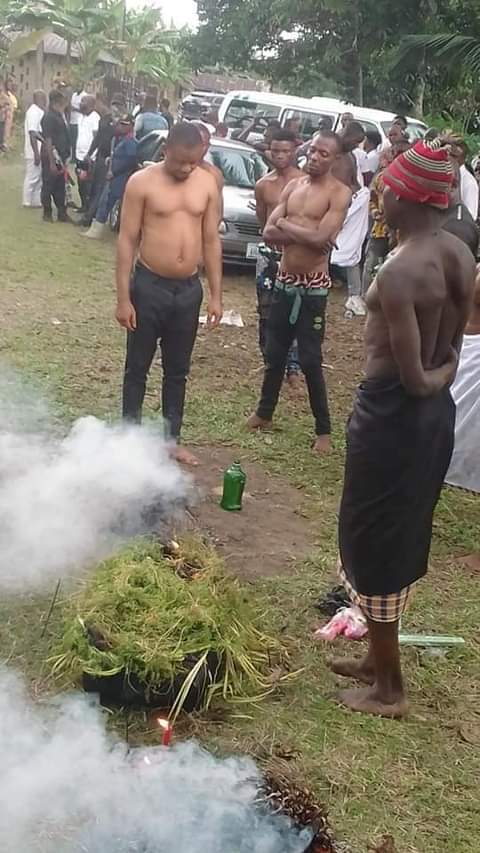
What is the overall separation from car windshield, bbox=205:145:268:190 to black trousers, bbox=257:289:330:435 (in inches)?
256

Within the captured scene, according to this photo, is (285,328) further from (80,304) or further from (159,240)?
(80,304)

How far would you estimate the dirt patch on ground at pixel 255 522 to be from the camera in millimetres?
4500

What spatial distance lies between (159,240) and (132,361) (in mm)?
706

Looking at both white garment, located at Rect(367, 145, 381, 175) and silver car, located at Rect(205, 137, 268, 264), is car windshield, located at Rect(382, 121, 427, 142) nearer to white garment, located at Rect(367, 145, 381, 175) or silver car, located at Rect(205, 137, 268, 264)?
white garment, located at Rect(367, 145, 381, 175)

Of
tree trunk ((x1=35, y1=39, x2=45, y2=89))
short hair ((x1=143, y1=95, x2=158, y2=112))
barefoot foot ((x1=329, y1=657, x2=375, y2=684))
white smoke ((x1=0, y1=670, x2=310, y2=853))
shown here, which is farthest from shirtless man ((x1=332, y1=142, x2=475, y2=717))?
tree trunk ((x1=35, y1=39, x2=45, y2=89))

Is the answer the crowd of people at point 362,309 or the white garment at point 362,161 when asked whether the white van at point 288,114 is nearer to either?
the white garment at point 362,161

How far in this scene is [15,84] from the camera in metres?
29.1

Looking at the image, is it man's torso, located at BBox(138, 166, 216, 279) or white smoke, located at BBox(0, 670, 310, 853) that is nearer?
white smoke, located at BBox(0, 670, 310, 853)

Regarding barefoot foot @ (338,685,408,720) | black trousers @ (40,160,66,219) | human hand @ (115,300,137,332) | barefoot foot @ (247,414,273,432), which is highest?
human hand @ (115,300,137,332)

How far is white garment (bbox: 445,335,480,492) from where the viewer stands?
4.81 metres

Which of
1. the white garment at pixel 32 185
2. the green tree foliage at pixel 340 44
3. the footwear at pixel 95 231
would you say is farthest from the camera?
the white garment at pixel 32 185

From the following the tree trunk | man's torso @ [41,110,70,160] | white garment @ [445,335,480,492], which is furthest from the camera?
the tree trunk

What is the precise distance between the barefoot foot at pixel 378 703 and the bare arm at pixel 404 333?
1161 millimetres

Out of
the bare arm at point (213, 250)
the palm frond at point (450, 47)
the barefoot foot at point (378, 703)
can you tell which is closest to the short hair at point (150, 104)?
the palm frond at point (450, 47)
